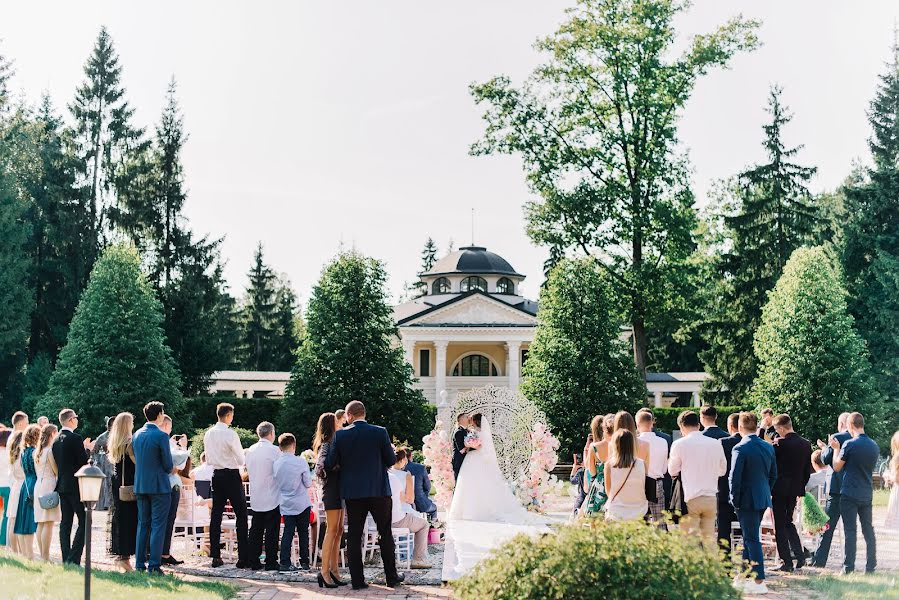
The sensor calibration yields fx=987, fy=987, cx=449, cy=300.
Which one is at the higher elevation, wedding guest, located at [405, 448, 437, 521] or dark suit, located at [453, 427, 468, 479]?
dark suit, located at [453, 427, 468, 479]

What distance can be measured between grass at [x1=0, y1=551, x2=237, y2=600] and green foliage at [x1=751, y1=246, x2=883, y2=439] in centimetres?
2783

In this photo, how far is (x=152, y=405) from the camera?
11102mm

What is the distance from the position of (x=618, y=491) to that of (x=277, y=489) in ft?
14.3

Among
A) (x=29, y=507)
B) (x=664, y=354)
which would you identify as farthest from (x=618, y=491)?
(x=664, y=354)

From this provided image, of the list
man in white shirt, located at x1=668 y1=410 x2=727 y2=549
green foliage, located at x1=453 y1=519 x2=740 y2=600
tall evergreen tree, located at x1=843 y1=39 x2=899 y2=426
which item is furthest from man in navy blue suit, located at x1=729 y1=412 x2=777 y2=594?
tall evergreen tree, located at x1=843 y1=39 x2=899 y2=426

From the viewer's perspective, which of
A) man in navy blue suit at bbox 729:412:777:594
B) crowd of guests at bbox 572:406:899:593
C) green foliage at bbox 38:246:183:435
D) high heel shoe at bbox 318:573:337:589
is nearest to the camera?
crowd of guests at bbox 572:406:899:593

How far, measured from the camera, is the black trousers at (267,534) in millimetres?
11867

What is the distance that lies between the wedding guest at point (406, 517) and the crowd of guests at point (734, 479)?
6.58 feet

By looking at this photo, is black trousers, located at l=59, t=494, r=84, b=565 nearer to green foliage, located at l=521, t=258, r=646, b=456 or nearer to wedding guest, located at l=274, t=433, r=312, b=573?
wedding guest, located at l=274, t=433, r=312, b=573

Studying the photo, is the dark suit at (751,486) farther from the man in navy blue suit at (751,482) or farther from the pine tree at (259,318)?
the pine tree at (259,318)

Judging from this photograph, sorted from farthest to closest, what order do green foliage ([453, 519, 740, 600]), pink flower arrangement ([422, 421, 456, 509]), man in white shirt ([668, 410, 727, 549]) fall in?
pink flower arrangement ([422, 421, 456, 509]), man in white shirt ([668, 410, 727, 549]), green foliage ([453, 519, 740, 600])

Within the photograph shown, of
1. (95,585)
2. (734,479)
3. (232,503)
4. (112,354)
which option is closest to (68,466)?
(232,503)

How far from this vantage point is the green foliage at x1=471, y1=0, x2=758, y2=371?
33.8 meters

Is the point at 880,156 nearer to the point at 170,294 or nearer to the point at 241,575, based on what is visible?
the point at 170,294
